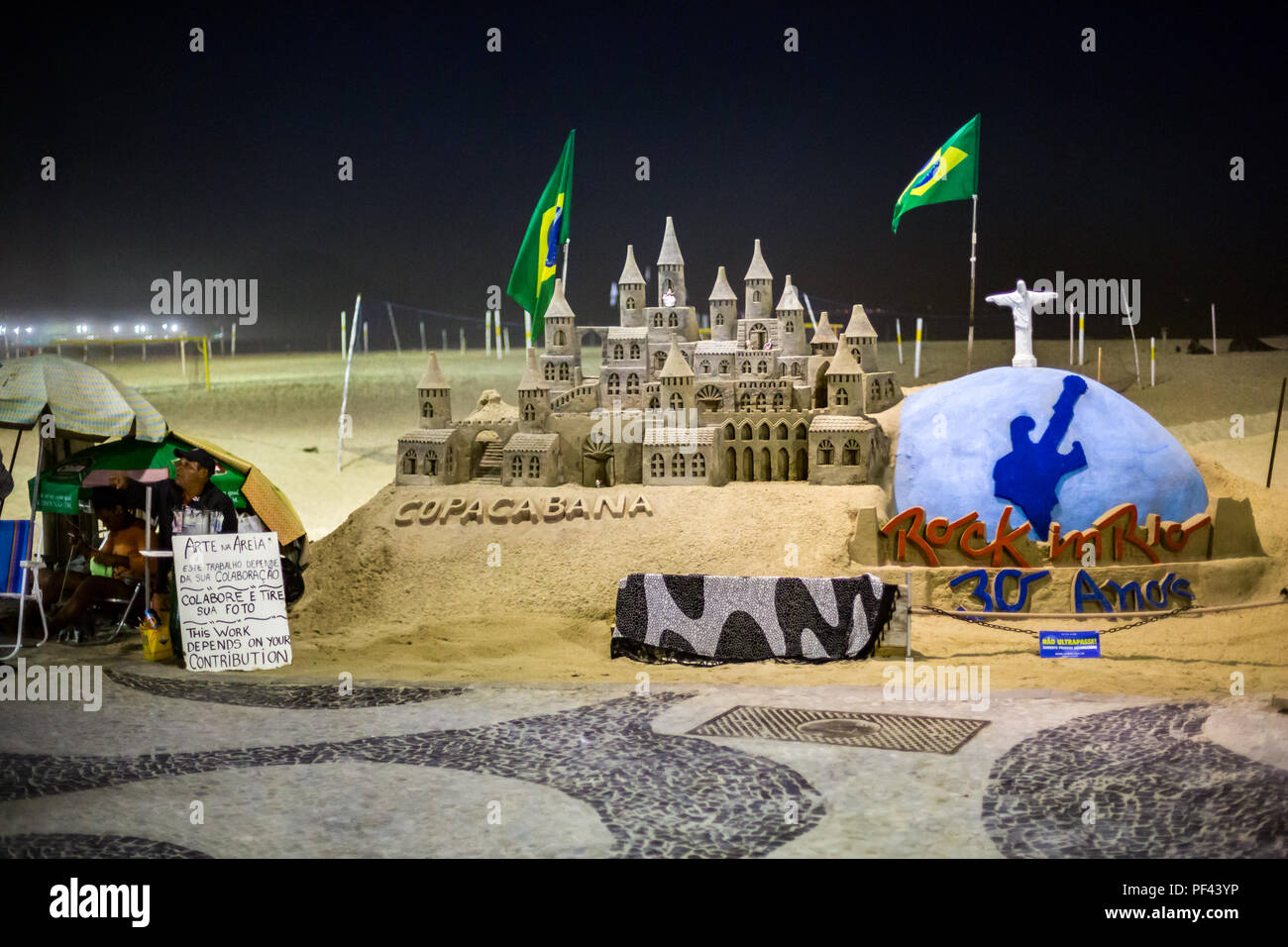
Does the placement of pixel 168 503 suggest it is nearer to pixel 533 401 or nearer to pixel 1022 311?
pixel 533 401

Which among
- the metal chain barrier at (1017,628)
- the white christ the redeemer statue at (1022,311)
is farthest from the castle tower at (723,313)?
the metal chain barrier at (1017,628)

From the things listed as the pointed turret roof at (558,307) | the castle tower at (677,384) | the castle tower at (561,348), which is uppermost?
the pointed turret roof at (558,307)

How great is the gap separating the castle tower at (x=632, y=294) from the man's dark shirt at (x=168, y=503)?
10483 mm

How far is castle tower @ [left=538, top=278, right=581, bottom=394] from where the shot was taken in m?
23.1

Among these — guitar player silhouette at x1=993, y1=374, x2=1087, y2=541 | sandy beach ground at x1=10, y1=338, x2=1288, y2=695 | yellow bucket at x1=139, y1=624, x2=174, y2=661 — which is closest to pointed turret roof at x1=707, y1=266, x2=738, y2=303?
sandy beach ground at x1=10, y1=338, x2=1288, y2=695

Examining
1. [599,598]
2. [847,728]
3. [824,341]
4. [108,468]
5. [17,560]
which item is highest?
[824,341]

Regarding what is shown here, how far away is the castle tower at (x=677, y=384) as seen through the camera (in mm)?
21328

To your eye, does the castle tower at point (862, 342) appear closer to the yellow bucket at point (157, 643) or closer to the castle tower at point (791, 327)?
the castle tower at point (791, 327)

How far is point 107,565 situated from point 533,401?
8.82 m

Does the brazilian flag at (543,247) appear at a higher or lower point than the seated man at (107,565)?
higher

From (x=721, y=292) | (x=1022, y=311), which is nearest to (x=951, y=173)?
(x=1022, y=311)

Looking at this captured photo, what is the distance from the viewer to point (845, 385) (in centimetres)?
2109
